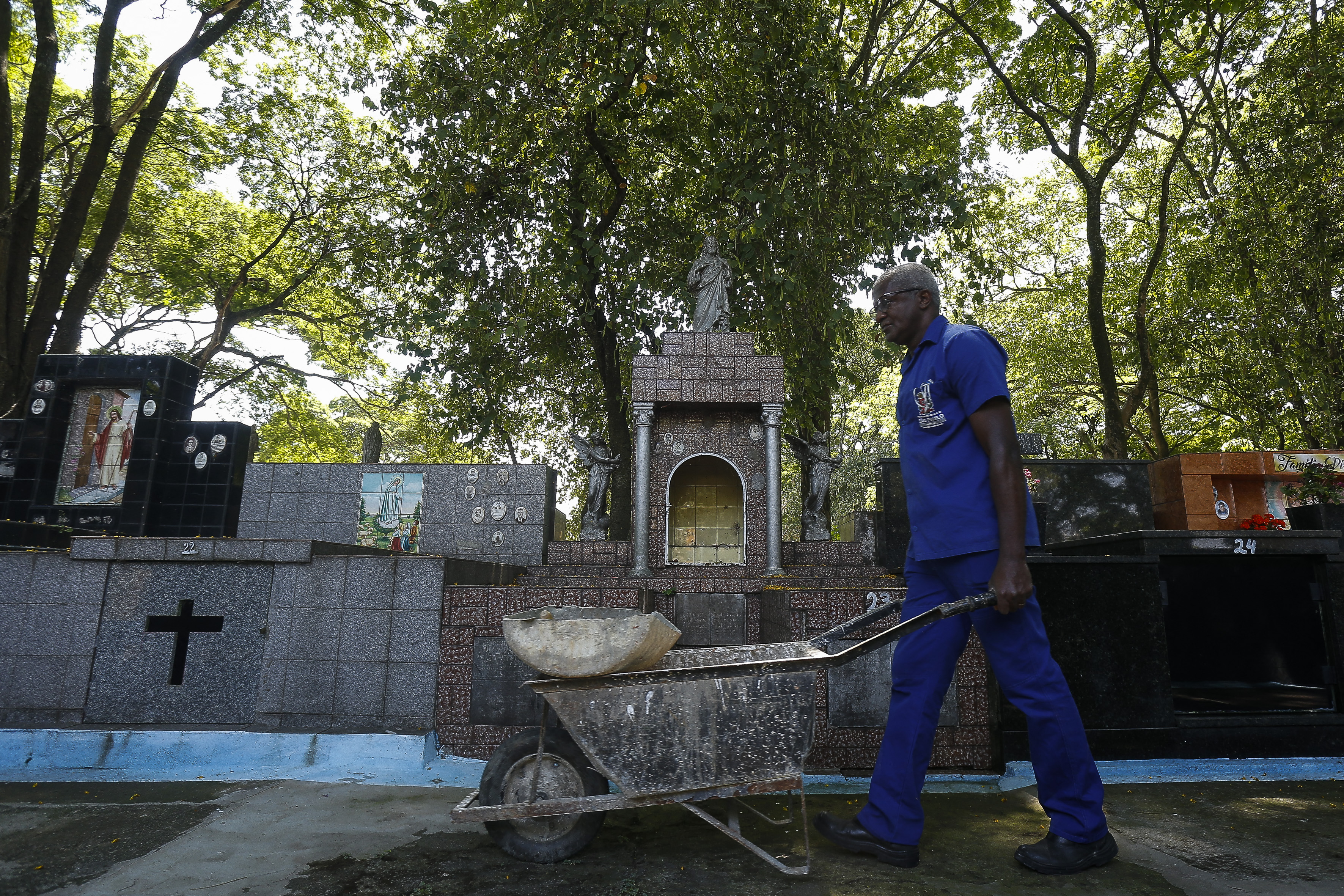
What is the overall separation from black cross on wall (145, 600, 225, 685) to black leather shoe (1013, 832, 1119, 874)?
14.9 feet

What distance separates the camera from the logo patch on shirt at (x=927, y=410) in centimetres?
301

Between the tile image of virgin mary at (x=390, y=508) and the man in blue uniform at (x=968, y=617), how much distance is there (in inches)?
359

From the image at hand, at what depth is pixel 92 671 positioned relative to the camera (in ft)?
14.6

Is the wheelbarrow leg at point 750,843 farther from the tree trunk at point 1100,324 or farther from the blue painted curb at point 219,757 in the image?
the tree trunk at point 1100,324

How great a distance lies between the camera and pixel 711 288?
931 centimetres

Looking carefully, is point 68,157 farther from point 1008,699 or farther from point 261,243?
point 1008,699

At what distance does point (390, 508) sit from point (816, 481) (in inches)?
248

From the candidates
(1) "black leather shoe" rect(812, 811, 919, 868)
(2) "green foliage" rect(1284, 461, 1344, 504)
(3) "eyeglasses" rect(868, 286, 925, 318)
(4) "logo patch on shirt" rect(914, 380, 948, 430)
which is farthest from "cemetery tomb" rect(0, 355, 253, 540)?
(2) "green foliage" rect(1284, 461, 1344, 504)

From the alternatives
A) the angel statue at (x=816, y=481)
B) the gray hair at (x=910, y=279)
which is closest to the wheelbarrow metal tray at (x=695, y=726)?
the gray hair at (x=910, y=279)

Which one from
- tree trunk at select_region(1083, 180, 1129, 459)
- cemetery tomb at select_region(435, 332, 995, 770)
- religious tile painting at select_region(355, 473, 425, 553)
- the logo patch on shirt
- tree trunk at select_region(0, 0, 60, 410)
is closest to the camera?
the logo patch on shirt

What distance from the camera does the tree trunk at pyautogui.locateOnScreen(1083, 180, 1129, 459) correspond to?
12.1 m

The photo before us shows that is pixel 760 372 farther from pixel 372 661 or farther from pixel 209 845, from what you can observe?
pixel 209 845

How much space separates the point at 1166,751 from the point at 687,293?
7415mm

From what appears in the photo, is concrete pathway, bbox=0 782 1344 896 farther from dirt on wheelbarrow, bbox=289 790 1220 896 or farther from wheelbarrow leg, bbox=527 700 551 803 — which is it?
wheelbarrow leg, bbox=527 700 551 803
